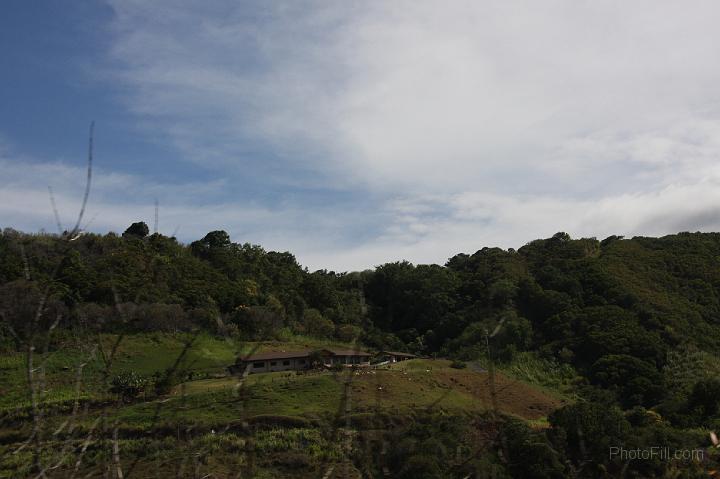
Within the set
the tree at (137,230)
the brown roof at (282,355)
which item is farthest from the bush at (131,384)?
the tree at (137,230)

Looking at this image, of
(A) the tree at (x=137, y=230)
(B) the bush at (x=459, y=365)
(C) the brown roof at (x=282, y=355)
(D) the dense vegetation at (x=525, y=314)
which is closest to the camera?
(D) the dense vegetation at (x=525, y=314)

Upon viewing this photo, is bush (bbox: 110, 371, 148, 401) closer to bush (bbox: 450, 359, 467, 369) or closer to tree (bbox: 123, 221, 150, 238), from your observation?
bush (bbox: 450, 359, 467, 369)

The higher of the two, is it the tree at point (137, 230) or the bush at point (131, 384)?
the tree at point (137, 230)

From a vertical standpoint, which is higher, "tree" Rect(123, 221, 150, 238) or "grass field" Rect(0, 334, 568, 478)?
"tree" Rect(123, 221, 150, 238)

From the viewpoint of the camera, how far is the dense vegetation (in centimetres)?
2127

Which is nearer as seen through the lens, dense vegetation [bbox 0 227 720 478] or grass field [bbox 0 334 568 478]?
grass field [bbox 0 334 568 478]

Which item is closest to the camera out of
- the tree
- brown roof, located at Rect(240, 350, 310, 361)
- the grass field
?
the grass field

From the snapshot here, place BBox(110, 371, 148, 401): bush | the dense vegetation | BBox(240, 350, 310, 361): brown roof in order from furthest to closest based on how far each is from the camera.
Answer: BBox(240, 350, 310, 361): brown roof
BBox(110, 371, 148, 401): bush
the dense vegetation

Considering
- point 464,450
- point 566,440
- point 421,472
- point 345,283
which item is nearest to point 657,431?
point 566,440

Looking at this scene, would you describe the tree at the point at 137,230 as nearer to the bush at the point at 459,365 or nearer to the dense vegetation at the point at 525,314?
the dense vegetation at the point at 525,314

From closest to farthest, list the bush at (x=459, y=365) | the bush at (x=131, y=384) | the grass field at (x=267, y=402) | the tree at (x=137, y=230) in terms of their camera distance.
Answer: the grass field at (x=267, y=402), the bush at (x=131, y=384), the bush at (x=459, y=365), the tree at (x=137, y=230)

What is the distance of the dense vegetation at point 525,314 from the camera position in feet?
69.8

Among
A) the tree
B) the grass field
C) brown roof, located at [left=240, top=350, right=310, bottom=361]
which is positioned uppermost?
the tree

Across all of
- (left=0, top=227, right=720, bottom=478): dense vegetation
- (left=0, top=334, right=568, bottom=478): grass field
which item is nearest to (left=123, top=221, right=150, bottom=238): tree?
(left=0, top=227, right=720, bottom=478): dense vegetation
